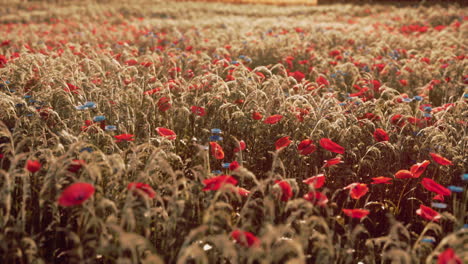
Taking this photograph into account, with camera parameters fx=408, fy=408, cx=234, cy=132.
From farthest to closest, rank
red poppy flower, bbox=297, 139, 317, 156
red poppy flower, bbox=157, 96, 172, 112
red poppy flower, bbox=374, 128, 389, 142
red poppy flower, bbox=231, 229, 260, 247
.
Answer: red poppy flower, bbox=157, 96, 172, 112
red poppy flower, bbox=374, 128, 389, 142
red poppy flower, bbox=297, 139, 317, 156
red poppy flower, bbox=231, 229, 260, 247

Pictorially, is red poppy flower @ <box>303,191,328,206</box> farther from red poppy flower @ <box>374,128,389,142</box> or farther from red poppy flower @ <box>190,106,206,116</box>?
red poppy flower @ <box>190,106,206,116</box>

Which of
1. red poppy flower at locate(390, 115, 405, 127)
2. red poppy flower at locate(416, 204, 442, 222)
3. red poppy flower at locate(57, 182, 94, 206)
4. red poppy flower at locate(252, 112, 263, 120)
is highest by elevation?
red poppy flower at locate(57, 182, 94, 206)

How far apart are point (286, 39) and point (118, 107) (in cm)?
454

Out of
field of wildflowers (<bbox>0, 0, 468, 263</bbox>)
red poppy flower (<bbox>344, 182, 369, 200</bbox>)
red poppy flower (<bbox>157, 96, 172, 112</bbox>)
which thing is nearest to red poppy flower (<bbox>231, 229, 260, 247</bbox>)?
field of wildflowers (<bbox>0, 0, 468, 263</bbox>)

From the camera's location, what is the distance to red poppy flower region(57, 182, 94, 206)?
1.47m

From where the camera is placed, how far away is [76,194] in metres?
1.49

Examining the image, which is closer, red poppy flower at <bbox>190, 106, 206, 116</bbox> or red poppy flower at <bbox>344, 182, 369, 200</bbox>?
red poppy flower at <bbox>344, 182, 369, 200</bbox>

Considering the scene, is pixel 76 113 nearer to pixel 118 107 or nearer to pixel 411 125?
pixel 118 107

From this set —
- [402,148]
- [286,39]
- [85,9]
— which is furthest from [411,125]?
[85,9]

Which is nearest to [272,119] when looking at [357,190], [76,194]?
[357,190]

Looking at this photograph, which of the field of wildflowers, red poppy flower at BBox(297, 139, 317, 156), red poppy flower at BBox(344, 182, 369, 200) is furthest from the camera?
red poppy flower at BBox(297, 139, 317, 156)

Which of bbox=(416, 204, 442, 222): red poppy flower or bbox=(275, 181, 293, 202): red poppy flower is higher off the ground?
bbox=(275, 181, 293, 202): red poppy flower

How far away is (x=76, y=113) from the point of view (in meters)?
2.66

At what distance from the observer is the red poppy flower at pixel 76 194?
1468mm
